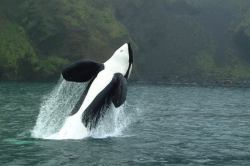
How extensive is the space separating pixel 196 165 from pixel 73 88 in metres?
62.2

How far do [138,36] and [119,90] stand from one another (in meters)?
133

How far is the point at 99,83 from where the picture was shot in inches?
945

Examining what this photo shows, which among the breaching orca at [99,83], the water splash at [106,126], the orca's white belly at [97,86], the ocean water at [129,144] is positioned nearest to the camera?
the ocean water at [129,144]

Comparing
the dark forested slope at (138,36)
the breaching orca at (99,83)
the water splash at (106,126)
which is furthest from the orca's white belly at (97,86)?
the dark forested slope at (138,36)

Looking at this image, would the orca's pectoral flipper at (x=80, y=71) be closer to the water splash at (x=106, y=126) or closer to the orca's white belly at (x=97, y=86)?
the orca's white belly at (x=97, y=86)

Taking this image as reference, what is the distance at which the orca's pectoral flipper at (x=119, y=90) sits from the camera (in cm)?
2180

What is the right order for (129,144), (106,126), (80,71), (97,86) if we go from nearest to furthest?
(97,86) < (129,144) < (80,71) < (106,126)

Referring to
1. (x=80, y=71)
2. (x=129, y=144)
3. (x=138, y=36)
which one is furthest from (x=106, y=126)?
(x=138, y=36)

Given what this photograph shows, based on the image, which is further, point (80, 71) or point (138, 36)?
point (138, 36)

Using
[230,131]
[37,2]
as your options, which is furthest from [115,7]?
[230,131]

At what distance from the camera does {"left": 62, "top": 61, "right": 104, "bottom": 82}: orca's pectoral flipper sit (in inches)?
954

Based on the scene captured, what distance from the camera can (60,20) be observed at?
361 feet

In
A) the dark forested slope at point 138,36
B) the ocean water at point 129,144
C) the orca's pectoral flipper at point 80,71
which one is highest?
the dark forested slope at point 138,36

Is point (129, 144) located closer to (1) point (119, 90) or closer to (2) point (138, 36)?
(1) point (119, 90)
